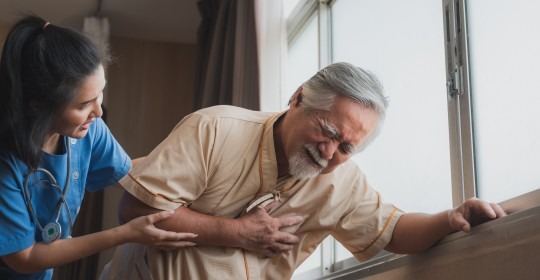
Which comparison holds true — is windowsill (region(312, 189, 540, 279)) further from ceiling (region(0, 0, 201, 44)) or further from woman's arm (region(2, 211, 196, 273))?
ceiling (region(0, 0, 201, 44))

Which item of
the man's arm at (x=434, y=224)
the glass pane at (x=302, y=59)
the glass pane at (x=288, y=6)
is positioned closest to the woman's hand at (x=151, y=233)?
the man's arm at (x=434, y=224)

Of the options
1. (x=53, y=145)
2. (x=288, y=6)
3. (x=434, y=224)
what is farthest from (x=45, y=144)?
(x=288, y=6)

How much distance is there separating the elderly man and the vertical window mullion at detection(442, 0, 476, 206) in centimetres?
14

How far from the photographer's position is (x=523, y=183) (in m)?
1.54

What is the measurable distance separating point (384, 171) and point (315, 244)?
505 millimetres

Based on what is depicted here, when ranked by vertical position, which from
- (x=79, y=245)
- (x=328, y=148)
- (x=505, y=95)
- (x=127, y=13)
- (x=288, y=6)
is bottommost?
(x=79, y=245)

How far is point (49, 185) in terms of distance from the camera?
1.69 metres

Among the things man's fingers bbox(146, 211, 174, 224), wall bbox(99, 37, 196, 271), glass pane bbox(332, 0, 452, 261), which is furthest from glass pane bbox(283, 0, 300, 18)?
man's fingers bbox(146, 211, 174, 224)

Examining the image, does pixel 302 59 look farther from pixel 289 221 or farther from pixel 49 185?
pixel 49 185

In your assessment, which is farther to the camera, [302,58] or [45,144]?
[302,58]

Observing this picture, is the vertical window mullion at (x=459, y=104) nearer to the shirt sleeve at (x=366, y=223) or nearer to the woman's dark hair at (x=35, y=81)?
the shirt sleeve at (x=366, y=223)

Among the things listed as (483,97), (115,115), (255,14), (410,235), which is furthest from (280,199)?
(115,115)

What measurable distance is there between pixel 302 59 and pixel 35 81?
1.92m

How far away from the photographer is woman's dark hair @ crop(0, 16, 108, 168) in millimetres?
1458
